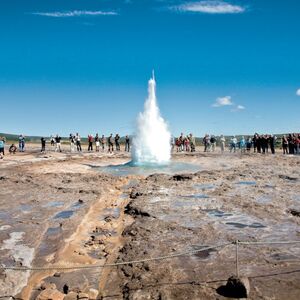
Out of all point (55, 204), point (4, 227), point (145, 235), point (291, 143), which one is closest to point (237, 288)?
point (145, 235)

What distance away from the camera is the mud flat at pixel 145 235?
6.62 metres

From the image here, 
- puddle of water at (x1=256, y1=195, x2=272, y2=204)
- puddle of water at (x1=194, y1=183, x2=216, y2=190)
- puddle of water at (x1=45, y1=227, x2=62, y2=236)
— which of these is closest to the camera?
puddle of water at (x1=45, y1=227, x2=62, y2=236)

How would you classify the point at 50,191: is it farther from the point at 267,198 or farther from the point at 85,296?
the point at 85,296

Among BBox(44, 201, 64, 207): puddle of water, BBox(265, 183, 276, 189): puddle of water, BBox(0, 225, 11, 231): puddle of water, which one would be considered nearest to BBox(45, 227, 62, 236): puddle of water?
BBox(0, 225, 11, 231): puddle of water

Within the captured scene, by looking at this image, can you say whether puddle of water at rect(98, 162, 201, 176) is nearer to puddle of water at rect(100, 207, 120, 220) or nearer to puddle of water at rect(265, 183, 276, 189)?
puddle of water at rect(265, 183, 276, 189)

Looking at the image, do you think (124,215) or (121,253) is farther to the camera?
(124,215)

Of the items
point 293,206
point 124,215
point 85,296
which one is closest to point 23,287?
point 85,296

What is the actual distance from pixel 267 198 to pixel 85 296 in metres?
9.25

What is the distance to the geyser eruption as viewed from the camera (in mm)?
27500

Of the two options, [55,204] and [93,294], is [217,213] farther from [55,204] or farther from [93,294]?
[93,294]

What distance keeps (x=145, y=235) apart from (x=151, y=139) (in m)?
19.0

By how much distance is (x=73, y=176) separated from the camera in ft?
65.8

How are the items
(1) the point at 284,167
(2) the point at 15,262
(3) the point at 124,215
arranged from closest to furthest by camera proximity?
(2) the point at 15,262
(3) the point at 124,215
(1) the point at 284,167

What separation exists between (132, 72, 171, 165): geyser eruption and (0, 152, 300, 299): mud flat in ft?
31.1
